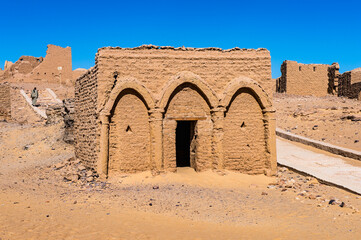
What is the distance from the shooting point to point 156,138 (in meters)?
9.70

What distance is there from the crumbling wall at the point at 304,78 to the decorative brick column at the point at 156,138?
2009cm

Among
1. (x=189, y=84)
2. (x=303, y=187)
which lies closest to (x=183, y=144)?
(x=189, y=84)

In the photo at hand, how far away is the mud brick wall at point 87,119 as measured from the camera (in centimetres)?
990

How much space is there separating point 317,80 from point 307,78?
996mm

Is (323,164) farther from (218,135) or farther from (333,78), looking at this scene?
(333,78)

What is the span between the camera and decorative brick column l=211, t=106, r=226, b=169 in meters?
10.0

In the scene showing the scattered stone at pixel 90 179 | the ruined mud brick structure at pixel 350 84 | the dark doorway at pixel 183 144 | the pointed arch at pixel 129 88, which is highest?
the ruined mud brick structure at pixel 350 84

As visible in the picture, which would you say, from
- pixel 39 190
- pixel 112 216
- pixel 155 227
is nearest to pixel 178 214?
pixel 155 227

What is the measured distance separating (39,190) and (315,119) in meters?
17.3

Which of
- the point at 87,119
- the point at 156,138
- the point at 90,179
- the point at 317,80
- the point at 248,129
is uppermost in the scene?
the point at 317,80

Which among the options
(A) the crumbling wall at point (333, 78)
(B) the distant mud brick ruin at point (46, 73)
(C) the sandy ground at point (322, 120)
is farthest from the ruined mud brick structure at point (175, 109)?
(B) the distant mud brick ruin at point (46, 73)

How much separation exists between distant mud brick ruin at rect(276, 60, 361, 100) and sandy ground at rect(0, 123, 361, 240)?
1772cm

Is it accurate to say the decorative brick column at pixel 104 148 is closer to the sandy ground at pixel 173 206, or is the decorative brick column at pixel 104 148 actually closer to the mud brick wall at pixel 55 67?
the sandy ground at pixel 173 206

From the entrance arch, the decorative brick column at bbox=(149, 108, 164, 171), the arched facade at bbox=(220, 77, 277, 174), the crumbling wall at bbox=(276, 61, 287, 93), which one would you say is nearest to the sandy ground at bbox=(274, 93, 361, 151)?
the crumbling wall at bbox=(276, 61, 287, 93)
